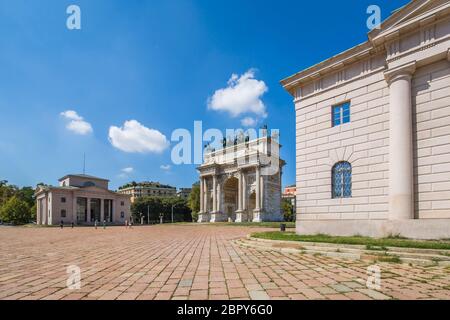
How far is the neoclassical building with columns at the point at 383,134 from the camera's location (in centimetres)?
1194

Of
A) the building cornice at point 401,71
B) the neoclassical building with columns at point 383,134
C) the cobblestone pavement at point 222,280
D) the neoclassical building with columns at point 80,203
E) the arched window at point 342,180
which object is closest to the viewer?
the cobblestone pavement at point 222,280

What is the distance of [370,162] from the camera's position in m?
13.8

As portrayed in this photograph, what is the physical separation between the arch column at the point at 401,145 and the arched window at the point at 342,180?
221cm

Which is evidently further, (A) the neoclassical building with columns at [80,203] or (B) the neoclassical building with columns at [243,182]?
(A) the neoclassical building with columns at [80,203]

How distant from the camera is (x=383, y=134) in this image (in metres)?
13.5

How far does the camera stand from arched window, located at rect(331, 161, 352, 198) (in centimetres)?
1473

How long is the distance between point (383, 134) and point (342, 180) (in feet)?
9.97

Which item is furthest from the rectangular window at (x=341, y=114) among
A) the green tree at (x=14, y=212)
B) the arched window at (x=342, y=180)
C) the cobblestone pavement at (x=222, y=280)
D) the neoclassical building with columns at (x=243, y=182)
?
the green tree at (x=14, y=212)

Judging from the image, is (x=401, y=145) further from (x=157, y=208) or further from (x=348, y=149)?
(x=157, y=208)

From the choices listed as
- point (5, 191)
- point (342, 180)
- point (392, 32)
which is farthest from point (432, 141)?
point (5, 191)

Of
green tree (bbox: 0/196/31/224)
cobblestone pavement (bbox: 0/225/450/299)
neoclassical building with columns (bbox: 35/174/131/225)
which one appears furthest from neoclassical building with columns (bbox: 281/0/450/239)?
green tree (bbox: 0/196/31/224)

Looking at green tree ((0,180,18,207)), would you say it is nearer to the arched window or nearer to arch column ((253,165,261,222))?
arch column ((253,165,261,222))

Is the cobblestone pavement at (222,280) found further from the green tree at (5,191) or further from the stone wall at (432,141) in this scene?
the green tree at (5,191)

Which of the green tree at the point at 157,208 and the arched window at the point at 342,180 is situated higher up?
the arched window at the point at 342,180
